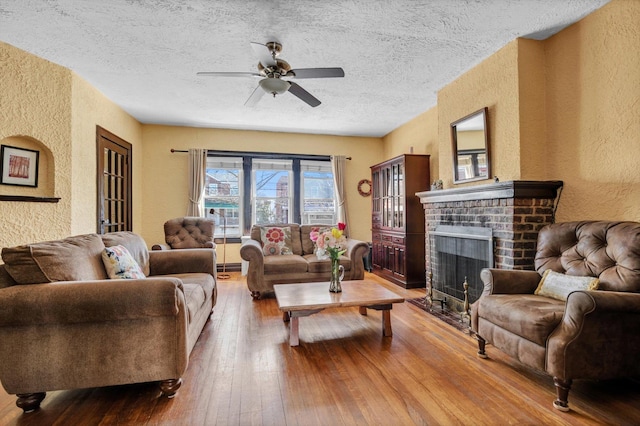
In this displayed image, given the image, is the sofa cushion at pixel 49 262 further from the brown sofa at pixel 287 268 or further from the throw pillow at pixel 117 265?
the brown sofa at pixel 287 268

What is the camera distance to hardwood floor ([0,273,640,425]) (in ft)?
5.46

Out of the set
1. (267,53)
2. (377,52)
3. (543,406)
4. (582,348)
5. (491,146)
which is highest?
(377,52)

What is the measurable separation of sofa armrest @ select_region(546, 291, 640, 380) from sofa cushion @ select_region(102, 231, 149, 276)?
10.4ft

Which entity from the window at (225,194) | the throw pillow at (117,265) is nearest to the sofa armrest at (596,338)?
the throw pillow at (117,265)

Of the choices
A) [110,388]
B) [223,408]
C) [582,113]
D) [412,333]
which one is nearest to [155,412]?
[223,408]

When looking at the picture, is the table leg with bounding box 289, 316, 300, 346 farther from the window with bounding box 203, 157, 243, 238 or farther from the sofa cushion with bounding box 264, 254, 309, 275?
the window with bounding box 203, 157, 243, 238

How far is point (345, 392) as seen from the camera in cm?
190

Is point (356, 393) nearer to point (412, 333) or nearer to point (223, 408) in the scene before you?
point (223, 408)

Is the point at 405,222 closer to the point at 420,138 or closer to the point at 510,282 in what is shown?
the point at 420,138

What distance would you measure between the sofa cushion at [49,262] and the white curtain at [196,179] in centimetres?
349

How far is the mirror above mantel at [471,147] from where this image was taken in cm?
318

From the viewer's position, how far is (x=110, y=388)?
1977mm

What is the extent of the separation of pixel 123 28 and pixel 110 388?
2.79 m

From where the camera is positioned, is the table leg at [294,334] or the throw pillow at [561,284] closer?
the throw pillow at [561,284]
